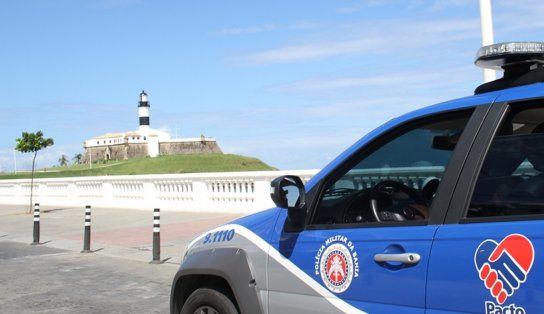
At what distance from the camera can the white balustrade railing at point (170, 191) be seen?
61.1 ft

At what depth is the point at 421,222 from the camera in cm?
307

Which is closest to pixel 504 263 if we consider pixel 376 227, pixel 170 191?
pixel 376 227

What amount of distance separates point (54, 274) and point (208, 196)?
10.3 m

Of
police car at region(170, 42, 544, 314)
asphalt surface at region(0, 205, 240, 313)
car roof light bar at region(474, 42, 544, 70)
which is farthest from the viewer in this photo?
asphalt surface at region(0, 205, 240, 313)

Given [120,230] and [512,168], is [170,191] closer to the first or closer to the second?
[120,230]

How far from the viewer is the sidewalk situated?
526 inches

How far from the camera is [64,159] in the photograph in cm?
13500

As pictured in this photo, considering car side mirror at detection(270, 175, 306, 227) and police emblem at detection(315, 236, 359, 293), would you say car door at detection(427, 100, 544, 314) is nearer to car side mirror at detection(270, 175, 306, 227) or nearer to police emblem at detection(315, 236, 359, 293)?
police emblem at detection(315, 236, 359, 293)

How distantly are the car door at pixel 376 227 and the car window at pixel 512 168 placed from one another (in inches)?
5.1

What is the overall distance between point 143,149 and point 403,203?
102362mm

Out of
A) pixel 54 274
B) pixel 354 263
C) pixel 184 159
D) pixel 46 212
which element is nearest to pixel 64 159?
pixel 184 159

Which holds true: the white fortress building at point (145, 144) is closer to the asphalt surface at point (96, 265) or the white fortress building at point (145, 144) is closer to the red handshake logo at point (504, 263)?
the asphalt surface at point (96, 265)

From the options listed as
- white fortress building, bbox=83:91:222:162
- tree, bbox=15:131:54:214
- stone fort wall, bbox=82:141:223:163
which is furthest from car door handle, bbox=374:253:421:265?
stone fort wall, bbox=82:141:223:163

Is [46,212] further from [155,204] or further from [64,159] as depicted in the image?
[64,159]
